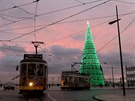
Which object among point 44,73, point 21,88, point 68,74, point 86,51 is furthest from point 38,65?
point 86,51

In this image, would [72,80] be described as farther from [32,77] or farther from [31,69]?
[32,77]

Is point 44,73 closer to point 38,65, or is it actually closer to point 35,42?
point 38,65

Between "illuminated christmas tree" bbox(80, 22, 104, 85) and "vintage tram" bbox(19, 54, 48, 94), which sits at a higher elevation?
"illuminated christmas tree" bbox(80, 22, 104, 85)

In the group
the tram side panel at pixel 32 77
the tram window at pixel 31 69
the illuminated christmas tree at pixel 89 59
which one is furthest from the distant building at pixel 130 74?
the tram window at pixel 31 69

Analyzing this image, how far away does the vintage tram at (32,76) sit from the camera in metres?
25.1

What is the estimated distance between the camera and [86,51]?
8338 centimetres

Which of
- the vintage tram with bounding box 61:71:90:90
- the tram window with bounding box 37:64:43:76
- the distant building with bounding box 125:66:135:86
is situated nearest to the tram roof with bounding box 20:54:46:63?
the tram window with bounding box 37:64:43:76

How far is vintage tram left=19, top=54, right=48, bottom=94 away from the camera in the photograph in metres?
25.1

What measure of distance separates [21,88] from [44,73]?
2.70 m

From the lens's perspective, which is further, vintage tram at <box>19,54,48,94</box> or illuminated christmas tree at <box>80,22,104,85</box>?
illuminated christmas tree at <box>80,22,104,85</box>

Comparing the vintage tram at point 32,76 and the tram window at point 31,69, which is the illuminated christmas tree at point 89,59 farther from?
the tram window at point 31,69

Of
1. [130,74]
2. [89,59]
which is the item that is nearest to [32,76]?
Answer: [89,59]

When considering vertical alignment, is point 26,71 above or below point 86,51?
below

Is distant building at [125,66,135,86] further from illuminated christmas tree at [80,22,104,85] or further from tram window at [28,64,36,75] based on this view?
tram window at [28,64,36,75]
